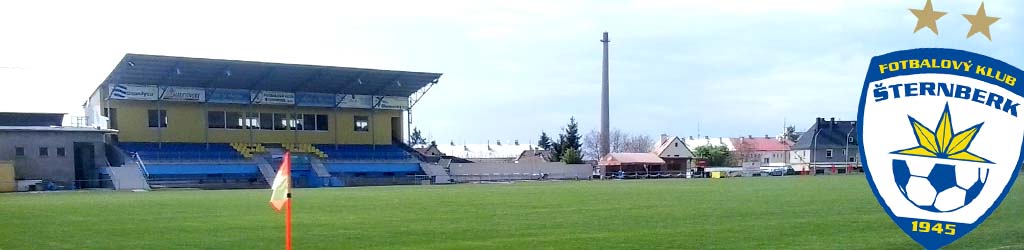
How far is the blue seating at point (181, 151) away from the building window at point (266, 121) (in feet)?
12.7

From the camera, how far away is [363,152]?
7894cm

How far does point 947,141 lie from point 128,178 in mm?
61331

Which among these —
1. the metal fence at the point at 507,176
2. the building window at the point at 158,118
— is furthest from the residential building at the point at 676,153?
the building window at the point at 158,118

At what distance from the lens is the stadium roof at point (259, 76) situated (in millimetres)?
67062

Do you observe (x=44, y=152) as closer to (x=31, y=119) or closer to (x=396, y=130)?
(x=31, y=119)

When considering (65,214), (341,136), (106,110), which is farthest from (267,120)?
(65,214)

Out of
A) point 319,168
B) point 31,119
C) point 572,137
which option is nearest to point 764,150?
point 572,137

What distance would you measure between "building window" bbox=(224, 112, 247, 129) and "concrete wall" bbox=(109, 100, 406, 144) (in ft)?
1.09

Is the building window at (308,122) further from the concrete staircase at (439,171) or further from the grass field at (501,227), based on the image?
the grass field at (501,227)

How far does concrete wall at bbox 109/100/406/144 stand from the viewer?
6925cm

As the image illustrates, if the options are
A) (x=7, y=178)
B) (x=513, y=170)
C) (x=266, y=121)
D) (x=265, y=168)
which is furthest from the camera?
(x=513, y=170)

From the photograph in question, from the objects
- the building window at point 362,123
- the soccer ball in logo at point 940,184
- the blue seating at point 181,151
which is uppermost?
the building window at point 362,123

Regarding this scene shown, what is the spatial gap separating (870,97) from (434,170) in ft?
243

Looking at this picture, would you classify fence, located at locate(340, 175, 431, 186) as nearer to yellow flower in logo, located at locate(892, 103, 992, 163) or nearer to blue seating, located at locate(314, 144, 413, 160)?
blue seating, located at locate(314, 144, 413, 160)
